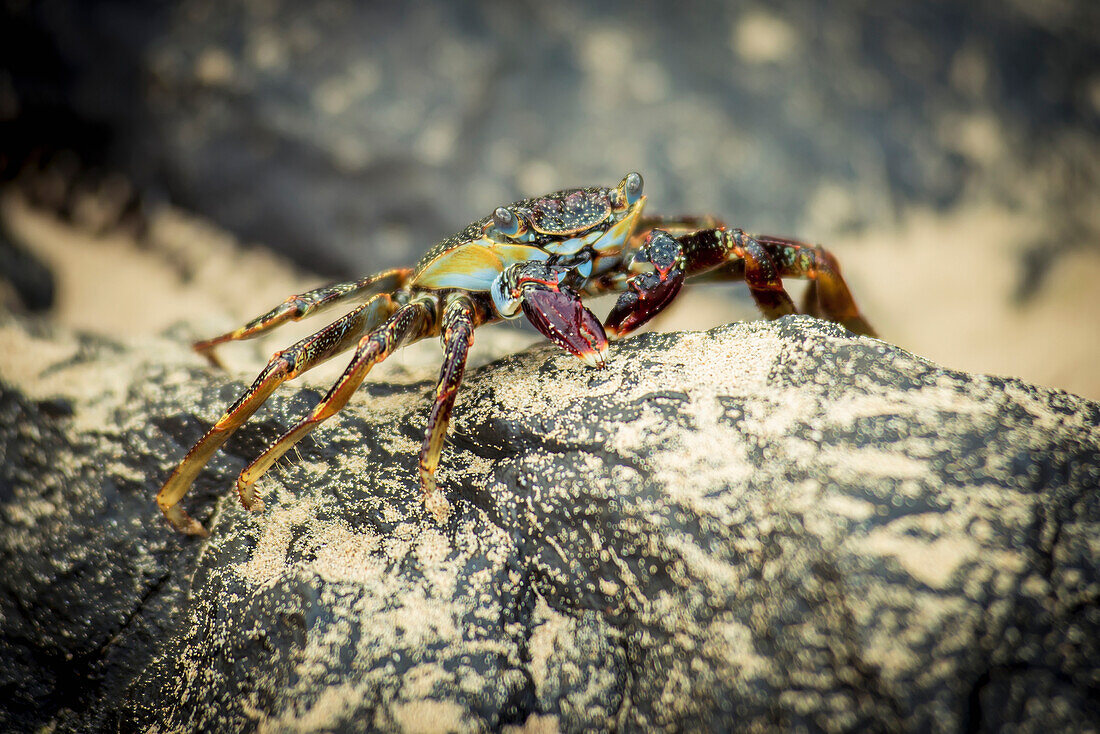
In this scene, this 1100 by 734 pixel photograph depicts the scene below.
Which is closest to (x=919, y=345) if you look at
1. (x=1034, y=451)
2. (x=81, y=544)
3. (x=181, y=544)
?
(x=1034, y=451)

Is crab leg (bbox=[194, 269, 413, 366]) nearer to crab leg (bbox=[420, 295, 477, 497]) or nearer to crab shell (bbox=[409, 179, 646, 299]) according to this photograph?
crab shell (bbox=[409, 179, 646, 299])

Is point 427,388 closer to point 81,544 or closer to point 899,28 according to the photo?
point 81,544

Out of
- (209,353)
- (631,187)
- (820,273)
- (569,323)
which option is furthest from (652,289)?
(209,353)

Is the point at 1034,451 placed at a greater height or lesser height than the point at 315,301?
lesser

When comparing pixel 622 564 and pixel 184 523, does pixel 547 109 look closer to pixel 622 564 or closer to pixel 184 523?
pixel 184 523

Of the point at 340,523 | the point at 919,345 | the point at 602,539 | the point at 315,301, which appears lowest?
the point at 602,539

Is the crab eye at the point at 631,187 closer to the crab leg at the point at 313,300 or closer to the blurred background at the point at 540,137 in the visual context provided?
the crab leg at the point at 313,300

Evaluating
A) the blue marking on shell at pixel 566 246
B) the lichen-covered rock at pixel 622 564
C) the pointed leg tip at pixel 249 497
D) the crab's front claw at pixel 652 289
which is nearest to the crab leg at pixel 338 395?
the pointed leg tip at pixel 249 497
